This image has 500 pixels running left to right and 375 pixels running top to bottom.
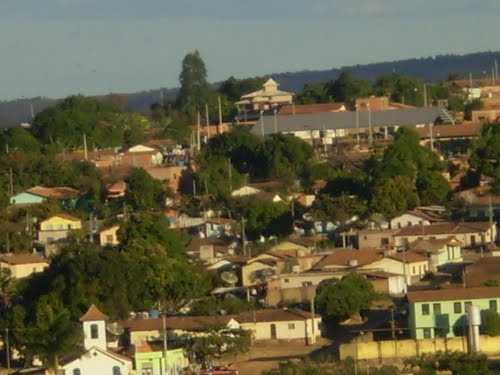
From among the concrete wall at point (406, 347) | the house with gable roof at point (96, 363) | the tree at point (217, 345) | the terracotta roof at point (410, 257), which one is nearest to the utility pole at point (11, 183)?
the terracotta roof at point (410, 257)

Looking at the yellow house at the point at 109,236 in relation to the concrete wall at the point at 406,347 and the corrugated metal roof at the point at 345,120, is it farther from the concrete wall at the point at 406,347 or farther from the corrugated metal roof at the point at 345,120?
the corrugated metal roof at the point at 345,120

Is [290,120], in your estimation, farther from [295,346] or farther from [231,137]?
[295,346]

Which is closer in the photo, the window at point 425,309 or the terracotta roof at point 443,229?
the window at point 425,309

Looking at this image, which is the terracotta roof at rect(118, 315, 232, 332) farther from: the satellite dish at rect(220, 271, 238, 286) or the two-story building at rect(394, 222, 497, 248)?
the two-story building at rect(394, 222, 497, 248)

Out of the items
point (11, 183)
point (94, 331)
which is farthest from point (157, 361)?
point (11, 183)

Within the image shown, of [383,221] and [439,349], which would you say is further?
[383,221]

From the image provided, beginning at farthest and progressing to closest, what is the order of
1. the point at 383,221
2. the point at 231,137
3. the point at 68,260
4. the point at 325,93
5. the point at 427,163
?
the point at 325,93 < the point at 231,137 < the point at 427,163 < the point at 383,221 < the point at 68,260

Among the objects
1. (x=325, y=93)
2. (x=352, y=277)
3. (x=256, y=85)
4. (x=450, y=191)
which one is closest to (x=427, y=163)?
(x=450, y=191)
